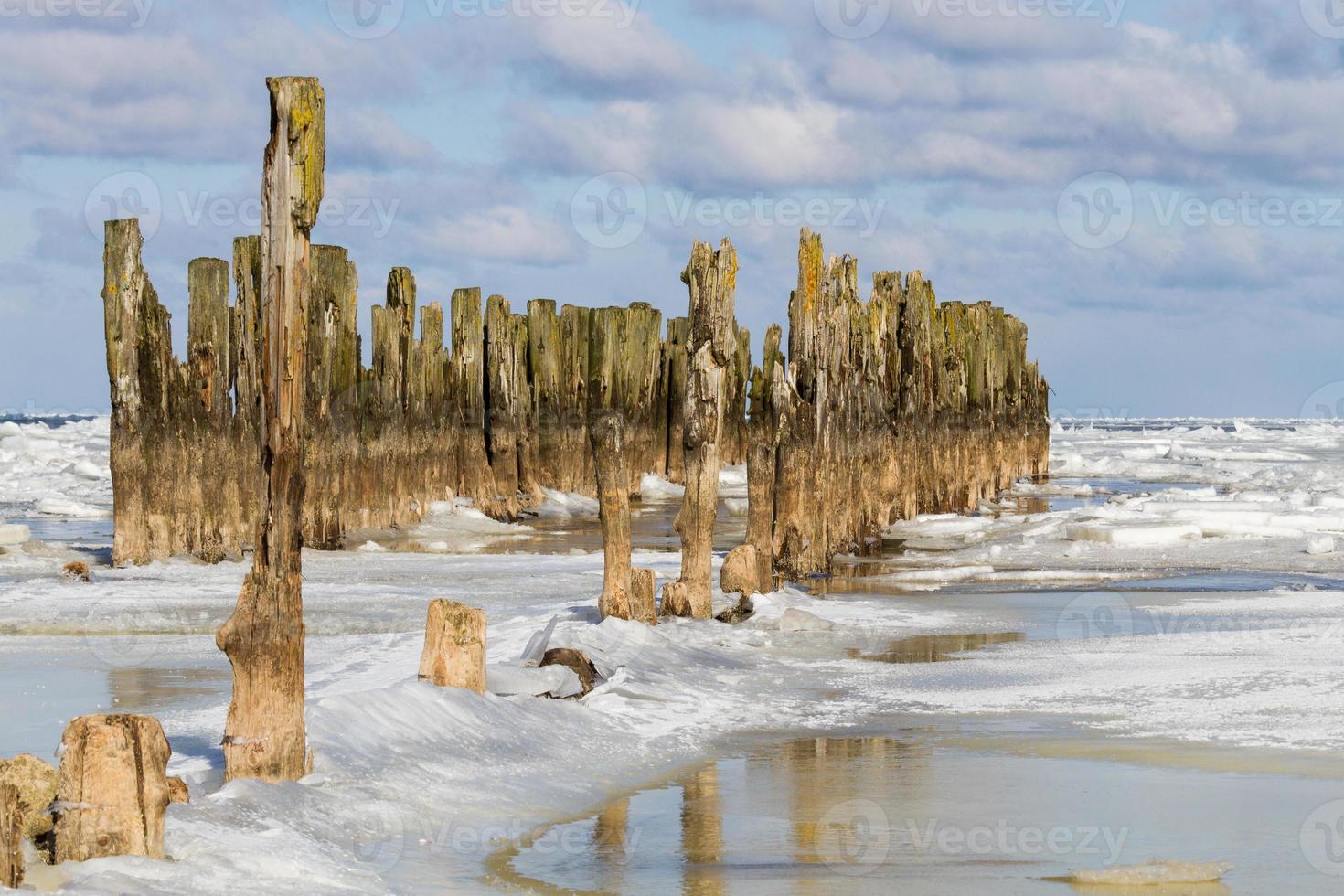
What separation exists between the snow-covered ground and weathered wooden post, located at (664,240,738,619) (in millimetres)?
566

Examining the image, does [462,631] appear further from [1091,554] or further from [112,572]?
[1091,554]

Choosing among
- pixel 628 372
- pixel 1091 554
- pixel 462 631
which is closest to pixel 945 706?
pixel 462 631

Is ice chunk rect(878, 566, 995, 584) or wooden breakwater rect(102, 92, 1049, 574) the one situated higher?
wooden breakwater rect(102, 92, 1049, 574)

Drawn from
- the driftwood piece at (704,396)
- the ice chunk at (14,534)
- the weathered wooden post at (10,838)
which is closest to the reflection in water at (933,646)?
the driftwood piece at (704,396)

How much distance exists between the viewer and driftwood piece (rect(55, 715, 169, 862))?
4883 mm

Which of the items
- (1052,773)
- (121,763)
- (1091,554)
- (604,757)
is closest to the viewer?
(121,763)

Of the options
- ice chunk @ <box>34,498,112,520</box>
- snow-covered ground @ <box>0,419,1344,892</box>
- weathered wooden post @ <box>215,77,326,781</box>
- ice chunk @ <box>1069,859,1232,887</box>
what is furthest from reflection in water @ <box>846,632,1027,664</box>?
ice chunk @ <box>34,498,112,520</box>

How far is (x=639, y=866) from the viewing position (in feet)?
18.5

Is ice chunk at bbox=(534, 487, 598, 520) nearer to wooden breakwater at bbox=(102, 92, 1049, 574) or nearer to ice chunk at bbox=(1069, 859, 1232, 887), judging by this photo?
wooden breakwater at bbox=(102, 92, 1049, 574)

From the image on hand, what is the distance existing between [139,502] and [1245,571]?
1062cm
